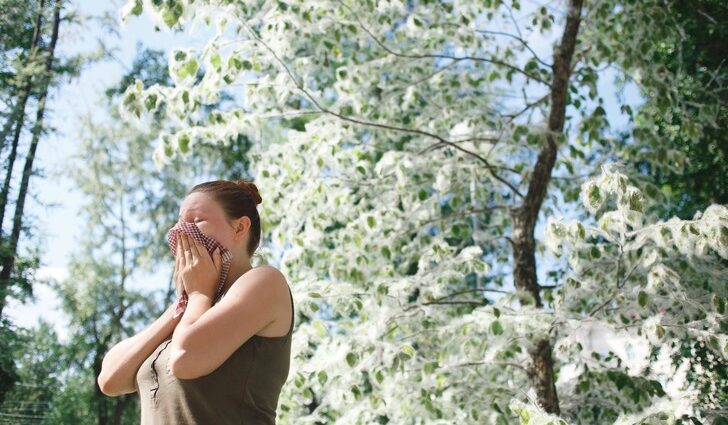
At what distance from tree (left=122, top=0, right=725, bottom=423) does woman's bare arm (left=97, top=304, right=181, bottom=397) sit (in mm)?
1389

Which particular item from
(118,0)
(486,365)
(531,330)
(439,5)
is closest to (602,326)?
(531,330)

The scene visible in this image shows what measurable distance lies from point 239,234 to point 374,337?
1.61 metres

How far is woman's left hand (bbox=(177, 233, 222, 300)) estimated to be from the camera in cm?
136

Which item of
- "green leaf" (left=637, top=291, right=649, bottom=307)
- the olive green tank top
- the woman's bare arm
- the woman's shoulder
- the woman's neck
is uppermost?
"green leaf" (left=637, top=291, right=649, bottom=307)

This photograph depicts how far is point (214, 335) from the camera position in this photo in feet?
4.04

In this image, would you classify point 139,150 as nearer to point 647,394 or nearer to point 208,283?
point 647,394

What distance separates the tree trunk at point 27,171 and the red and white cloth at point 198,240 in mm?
5935

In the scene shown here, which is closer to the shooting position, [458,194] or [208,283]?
[208,283]

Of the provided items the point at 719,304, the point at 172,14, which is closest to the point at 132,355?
the point at 172,14

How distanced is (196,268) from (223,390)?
0.74 feet

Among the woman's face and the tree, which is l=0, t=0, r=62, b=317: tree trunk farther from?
the woman's face

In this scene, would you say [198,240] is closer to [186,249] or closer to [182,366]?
[186,249]

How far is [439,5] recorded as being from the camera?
3.81 m

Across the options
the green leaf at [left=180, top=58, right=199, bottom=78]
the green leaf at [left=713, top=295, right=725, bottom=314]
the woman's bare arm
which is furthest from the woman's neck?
the green leaf at [left=713, top=295, right=725, bottom=314]
